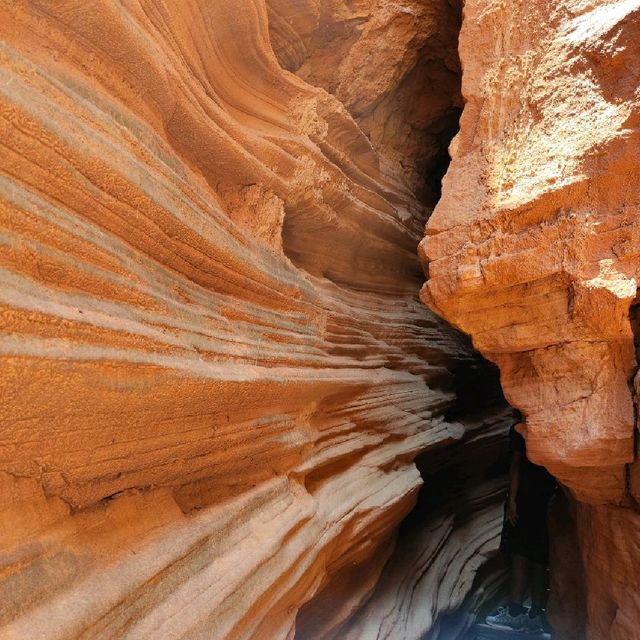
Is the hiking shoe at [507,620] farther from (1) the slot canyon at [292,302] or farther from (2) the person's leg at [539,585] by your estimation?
(1) the slot canyon at [292,302]

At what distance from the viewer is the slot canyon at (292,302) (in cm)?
166

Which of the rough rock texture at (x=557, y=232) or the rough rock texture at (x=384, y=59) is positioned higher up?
the rough rock texture at (x=384, y=59)

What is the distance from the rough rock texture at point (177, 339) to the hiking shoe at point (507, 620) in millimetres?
3758

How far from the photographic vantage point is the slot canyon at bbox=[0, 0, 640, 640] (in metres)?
1.66

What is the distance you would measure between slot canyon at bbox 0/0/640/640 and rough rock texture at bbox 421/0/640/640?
0.06ft

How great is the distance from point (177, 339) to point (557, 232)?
2.38 metres

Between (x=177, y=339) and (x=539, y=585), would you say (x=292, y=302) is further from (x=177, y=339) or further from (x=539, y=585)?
(x=539, y=585)

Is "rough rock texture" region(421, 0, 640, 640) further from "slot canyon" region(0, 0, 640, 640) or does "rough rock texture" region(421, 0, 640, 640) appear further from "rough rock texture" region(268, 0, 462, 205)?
"rough rock texture" region(268, 0, 462, 205)

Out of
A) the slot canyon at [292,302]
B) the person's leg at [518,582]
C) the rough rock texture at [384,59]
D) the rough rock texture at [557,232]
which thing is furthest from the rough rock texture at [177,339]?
the person's leg at [518,582]

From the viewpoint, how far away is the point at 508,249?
318 cm

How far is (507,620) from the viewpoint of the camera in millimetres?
7047

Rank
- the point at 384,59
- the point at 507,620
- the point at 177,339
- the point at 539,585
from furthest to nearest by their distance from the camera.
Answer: the point at 507,620
the point at 539,585
the point at 384,59
the point at 177,339

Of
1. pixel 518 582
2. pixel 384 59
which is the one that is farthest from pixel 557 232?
pixel 518 582

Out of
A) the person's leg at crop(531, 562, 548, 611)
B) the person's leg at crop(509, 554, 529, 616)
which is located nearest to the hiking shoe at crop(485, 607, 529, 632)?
the person's leg at crop(509, 554, 529, 616)
